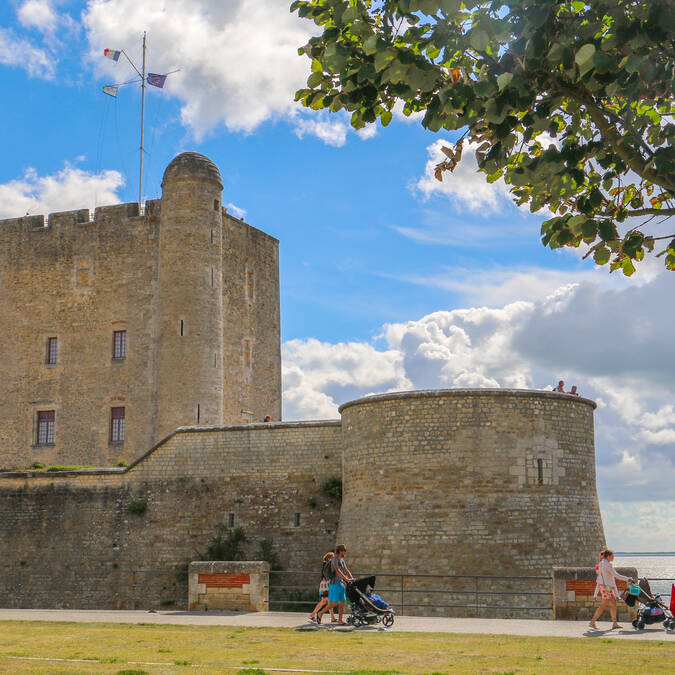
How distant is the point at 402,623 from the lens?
Answer: 16984 millimetres

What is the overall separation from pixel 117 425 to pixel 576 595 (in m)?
21.1

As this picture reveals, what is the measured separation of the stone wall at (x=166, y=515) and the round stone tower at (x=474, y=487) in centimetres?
296

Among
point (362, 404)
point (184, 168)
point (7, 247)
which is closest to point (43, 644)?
point (362, 404)

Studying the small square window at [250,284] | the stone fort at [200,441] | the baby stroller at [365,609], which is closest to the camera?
the baby stroller at [365,609]

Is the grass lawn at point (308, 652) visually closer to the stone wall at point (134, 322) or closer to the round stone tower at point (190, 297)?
the round stone tower at point (190, 297)

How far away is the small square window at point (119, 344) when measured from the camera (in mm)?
34750

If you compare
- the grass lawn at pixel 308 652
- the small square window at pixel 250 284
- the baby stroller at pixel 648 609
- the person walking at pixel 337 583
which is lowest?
the grass lawn at pixel 308 652

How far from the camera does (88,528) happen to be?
2759 cm

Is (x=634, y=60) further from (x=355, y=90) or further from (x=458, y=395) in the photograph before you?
(x=458, y=395)

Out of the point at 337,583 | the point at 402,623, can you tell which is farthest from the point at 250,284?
the point at 337,583

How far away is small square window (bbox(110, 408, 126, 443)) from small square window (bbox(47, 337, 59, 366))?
3537mm

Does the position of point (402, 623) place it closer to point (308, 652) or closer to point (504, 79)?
point (308, 652)

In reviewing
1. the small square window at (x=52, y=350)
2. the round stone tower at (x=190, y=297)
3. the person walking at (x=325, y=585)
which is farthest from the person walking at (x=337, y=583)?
the small square window at (x=52, y=350)

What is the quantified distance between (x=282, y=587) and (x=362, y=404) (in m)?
5.74
